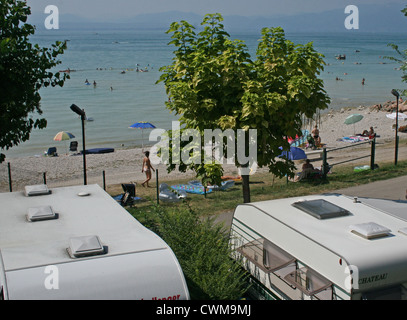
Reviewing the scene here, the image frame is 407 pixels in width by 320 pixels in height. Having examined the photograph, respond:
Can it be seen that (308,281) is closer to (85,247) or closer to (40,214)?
(85,247)

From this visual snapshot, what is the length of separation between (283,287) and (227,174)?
1499 cm

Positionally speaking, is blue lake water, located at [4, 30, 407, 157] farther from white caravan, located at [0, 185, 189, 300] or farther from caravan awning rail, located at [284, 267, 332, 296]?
caravan awning rail, located at [284, 267, 332, 296]

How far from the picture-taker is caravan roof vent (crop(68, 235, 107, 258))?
5.66 meters

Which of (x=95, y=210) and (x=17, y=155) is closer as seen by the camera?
(x=95, y=210)

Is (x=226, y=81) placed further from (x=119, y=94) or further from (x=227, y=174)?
(x=119, y=94)

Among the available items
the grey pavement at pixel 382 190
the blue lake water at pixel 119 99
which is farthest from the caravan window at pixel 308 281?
the blue lake water at pixel 119 99

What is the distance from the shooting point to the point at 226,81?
34.1ft

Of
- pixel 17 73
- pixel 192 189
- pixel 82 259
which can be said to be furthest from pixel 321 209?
pixel 192 189

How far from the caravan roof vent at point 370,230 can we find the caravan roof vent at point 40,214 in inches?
165

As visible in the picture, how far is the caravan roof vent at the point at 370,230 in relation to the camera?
6.63m

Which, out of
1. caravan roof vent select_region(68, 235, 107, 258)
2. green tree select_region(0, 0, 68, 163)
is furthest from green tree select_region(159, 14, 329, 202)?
caravan roof vent select_region(68, 235, 107, 258)

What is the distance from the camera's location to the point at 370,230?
21.9ft

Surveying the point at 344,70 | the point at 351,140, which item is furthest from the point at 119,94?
the point at 344,70
